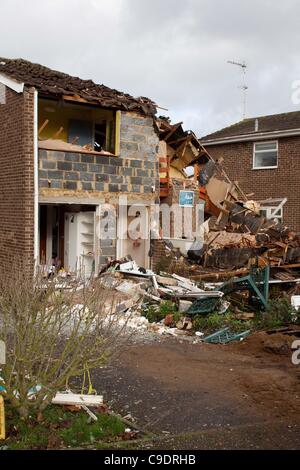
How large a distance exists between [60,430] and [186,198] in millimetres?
11288

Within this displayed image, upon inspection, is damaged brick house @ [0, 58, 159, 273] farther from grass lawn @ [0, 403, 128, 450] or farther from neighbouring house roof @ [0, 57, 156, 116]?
grass lawn @ [0, 403, 128, 450]

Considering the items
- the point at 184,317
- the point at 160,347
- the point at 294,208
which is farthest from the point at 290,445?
the point at 294,208

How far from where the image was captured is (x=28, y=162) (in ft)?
39.4

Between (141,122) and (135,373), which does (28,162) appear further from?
(135,373)

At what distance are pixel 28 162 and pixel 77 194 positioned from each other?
1.56 m

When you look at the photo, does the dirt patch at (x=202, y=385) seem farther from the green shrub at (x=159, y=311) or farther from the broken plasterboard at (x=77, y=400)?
the green shrub at (x=159, y=311)

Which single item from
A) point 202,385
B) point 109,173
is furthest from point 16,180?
point 202,385

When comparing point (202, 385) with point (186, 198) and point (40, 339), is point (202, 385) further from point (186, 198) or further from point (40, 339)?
point (186, 198)

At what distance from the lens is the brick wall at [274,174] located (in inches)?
820

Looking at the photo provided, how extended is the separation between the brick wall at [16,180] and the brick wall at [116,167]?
44cm

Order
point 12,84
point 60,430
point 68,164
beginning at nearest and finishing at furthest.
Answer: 1. point 60,430
2. point 12,84
3. point 68,164

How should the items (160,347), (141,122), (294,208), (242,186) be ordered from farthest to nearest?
1. (242,186)
2. (294,208)
3. (141,122)
4. (160,347)

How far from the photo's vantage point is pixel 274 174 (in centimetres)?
2156
